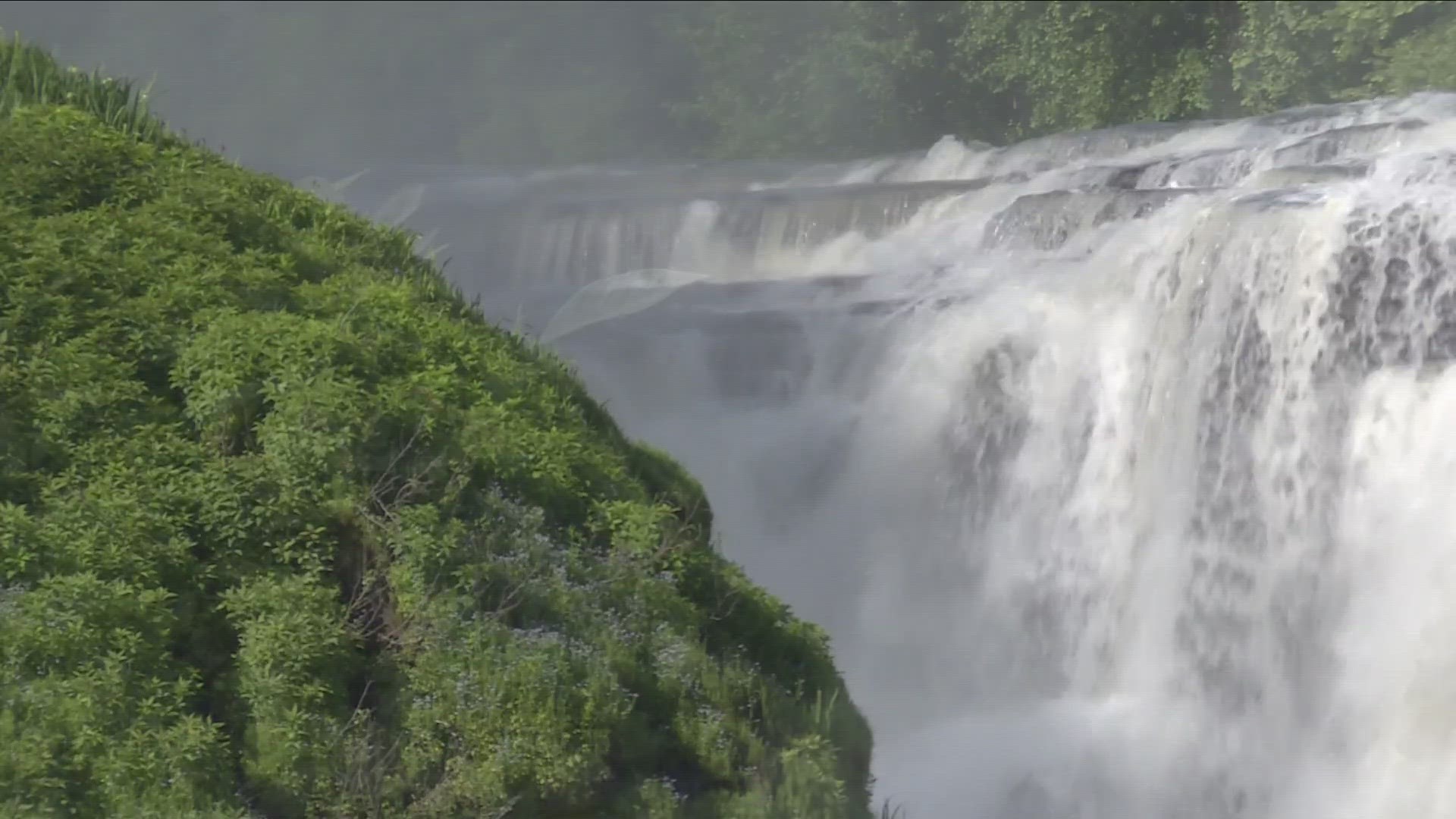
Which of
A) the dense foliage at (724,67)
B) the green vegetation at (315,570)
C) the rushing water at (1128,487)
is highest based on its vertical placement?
the dense foliage at (724,67)

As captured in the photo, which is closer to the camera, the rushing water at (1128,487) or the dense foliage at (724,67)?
the rushing water at (1128,487)

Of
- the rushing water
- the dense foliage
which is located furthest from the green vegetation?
the dense foliage

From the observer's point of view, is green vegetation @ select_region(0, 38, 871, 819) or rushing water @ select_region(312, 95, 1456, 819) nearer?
green vegetation @ select_region(0, 38, 871, 819)

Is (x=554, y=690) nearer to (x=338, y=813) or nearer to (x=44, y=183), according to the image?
(x=338, y=813)

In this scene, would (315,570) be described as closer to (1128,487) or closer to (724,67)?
(1128,487)

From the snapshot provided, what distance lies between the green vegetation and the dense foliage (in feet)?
67.3

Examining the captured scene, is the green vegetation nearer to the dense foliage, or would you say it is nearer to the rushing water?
the rushing water

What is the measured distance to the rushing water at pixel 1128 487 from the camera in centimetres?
805

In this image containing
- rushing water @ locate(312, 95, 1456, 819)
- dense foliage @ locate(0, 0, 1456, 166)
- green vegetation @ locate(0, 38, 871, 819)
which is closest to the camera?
green vegetation @ locate(0, 38, 871, 819)

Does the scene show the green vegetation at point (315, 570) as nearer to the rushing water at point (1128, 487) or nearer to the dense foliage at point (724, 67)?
the rushing water at point (1128, 487)

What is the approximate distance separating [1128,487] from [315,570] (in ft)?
21.2

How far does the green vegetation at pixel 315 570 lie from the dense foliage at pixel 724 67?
2052 centimetres

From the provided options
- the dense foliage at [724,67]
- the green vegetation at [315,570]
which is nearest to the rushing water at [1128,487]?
the green vegetation at [315,570]

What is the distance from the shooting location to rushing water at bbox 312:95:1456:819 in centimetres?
805
